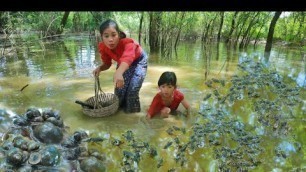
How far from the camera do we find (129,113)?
2979 mm

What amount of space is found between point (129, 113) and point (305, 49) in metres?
5.14

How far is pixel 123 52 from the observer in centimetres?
278

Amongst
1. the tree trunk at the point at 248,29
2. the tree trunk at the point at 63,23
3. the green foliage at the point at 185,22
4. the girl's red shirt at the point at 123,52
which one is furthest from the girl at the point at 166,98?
the tree trunk at the point at 63,23

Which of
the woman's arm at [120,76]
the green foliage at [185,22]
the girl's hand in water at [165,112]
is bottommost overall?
the girl's hand in water at [165,112]

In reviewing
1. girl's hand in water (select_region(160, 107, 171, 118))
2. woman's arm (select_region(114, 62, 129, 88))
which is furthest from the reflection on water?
woman's arm (select_region(114, 62, 129, 88))

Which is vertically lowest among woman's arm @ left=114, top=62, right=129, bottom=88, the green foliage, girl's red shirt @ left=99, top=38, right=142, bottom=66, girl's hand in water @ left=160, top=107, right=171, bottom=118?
girl's hand in water @ left=160, top=107, right=171, bottom=118

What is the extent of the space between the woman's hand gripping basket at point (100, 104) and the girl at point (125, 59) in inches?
3.6

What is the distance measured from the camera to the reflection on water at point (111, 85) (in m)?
2.62

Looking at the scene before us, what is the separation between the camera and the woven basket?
269cm

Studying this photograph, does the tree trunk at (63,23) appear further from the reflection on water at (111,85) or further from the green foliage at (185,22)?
the reflection on water at (111,85)

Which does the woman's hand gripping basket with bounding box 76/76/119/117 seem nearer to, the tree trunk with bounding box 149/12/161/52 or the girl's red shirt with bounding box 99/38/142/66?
the girl's red shirt with bounding box 99/38/142/66

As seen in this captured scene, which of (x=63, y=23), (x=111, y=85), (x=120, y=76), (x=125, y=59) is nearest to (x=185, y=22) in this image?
(x=63, y=23)
